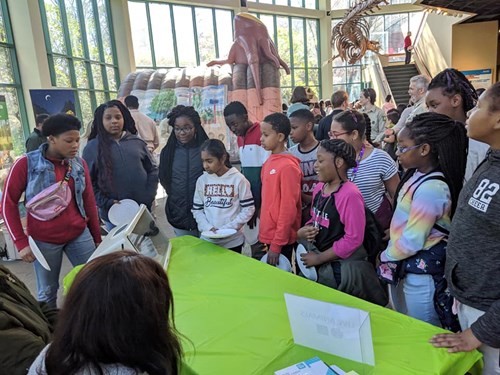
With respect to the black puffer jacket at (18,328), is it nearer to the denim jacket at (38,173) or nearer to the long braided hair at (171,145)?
the denim jacket at (38,173)

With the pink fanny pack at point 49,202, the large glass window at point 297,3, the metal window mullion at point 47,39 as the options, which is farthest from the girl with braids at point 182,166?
the large glass window at point 297,3

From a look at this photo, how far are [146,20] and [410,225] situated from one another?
13.7m

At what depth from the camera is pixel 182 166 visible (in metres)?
2.70

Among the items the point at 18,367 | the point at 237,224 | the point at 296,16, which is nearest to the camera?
the point at 18,367

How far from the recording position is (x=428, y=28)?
12.9 meters

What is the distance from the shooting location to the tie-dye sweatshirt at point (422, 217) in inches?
58.6

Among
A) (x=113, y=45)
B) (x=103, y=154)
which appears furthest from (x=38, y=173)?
(x=113, y=45)

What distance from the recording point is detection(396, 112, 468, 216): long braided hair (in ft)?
5.18

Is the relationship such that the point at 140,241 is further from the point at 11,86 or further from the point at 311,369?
the point at 11,86

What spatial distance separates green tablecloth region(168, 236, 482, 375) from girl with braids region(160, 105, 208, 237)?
831 millimetres

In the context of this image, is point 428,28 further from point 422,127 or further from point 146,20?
point 422,127

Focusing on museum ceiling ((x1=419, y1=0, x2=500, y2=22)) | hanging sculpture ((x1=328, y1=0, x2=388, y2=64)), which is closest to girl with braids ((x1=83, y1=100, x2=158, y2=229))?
hanging sculpture ((x1=328, y1=0, x2=388, y2=64))

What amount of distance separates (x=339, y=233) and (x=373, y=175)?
585mm

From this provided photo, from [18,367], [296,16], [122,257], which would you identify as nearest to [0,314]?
[18,367]
